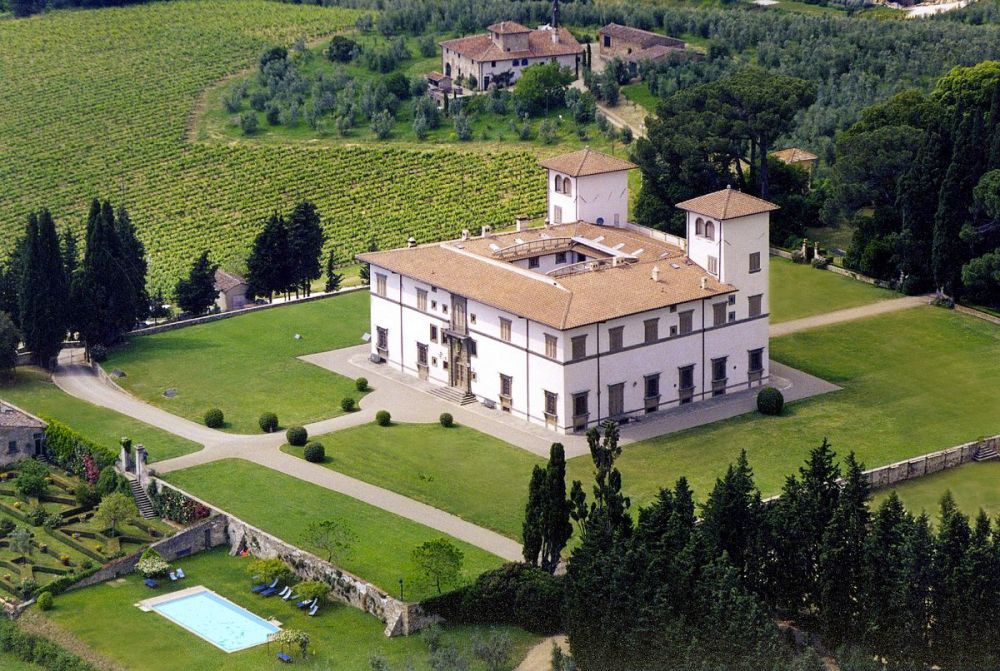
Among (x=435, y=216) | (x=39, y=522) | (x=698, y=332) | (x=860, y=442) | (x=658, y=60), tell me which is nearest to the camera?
(x=39, y=522)

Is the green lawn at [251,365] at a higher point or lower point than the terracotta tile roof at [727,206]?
lower

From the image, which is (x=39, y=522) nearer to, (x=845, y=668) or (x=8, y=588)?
(x=8, y=588)

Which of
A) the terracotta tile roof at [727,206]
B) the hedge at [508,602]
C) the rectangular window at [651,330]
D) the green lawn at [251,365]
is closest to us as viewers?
the hedge at [508,602]

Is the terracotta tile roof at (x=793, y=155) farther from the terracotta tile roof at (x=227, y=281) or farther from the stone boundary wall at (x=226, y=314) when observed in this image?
the terracotta tile roof at (x=227, y=281)

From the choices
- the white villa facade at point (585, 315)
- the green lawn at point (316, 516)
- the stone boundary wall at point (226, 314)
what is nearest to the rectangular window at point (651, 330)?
the white villa facade at point (585, 315)

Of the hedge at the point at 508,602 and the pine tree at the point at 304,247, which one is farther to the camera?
the pine tree at the point at 304,247

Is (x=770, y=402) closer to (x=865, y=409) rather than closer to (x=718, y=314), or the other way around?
(x=865, y=409)

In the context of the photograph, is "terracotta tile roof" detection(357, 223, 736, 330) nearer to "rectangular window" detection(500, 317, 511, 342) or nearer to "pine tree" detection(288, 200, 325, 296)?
"rectangular window" detection(500, 317, 511, 342)

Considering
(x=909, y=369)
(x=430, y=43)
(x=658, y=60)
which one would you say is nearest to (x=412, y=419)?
(x=909, y=369)

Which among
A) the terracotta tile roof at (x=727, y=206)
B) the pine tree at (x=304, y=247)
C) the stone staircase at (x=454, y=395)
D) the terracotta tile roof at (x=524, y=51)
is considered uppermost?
the terracotta tile roof at (x=524, y=51)
